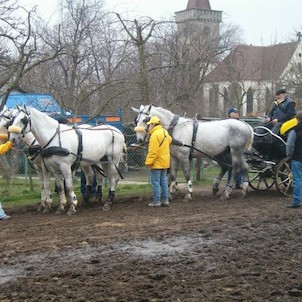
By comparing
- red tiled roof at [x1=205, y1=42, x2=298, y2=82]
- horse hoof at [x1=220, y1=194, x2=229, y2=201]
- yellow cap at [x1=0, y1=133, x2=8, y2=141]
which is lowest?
horse hoof at [x1=220, y1=194, x2=229, y2=201]

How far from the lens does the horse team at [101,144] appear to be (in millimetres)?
11930

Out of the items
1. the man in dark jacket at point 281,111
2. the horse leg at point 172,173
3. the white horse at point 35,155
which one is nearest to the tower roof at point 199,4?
the man in dark jacket at point 281,111

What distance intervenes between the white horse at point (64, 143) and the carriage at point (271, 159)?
348cm

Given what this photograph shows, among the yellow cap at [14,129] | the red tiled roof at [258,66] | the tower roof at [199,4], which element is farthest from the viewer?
the tower roof at [199,4]

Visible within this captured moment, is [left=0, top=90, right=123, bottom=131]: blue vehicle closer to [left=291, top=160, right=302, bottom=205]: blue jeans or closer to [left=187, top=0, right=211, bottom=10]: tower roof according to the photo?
[left=291, top=160, right=302, bottom=205]: blue jeans

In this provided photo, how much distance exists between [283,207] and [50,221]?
182 inches

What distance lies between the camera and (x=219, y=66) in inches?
1291

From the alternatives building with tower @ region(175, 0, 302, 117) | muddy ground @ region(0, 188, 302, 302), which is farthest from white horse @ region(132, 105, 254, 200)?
building with tower @ region(175, 0, 302, 117)

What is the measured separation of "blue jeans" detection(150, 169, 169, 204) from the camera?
41.6 feet

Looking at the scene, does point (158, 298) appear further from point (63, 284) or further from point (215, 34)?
point (215, 34)

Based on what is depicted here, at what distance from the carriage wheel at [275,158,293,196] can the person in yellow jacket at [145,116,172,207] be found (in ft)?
9.02

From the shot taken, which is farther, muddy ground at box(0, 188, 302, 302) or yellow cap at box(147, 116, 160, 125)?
yellow cap at box(147, 116, 160, 125)

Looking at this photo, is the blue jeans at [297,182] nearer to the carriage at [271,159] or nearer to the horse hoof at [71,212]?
the carriage at [271,159]

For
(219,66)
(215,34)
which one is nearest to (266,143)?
(219,66)
